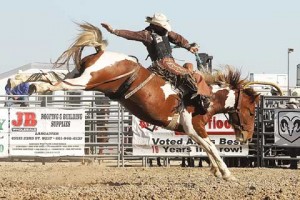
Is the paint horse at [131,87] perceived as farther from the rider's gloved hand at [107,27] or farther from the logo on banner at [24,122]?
the logo on banner at [24,122]

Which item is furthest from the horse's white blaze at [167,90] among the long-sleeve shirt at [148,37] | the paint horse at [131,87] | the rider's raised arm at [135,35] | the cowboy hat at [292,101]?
the cowboy hat at [292,101]

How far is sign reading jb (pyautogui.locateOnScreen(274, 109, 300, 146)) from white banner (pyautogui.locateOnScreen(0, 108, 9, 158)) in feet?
20.6

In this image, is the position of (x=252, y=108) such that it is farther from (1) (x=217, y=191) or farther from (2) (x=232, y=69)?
(1) (x=217, y=191)

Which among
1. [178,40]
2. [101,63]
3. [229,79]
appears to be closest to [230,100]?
[229,79]

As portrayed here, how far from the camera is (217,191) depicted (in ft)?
26.5

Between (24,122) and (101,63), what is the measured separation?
7462mm

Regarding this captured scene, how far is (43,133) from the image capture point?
1622cm

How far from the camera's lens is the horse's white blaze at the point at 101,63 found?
901 centimetres

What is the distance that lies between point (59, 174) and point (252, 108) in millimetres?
3866

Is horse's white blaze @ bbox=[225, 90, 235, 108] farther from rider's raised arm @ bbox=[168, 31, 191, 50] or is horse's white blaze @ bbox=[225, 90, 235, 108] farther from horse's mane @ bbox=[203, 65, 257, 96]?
rider's raised arm @ bbox=[168, 31, 191, 50]

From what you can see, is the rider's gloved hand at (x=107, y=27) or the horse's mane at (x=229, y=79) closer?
the rider's gloved hand at (x=107, y=27)

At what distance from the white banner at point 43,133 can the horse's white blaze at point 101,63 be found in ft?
23.4

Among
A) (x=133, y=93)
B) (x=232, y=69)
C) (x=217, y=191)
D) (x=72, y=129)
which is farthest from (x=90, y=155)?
(x=217, y=191)

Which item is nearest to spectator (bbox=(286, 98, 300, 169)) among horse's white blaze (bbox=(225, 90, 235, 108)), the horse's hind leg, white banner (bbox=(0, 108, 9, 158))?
horse's white blaze (bbox=(225, 90, 235, 108))
